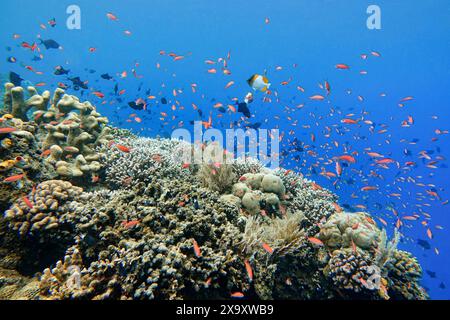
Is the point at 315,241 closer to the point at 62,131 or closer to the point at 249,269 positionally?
the point at 249,269

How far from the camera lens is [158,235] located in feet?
12.3

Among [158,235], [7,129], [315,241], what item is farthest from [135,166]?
[315,241]

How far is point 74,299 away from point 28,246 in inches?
71.5

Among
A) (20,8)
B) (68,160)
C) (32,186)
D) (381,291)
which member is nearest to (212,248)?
(381,291)

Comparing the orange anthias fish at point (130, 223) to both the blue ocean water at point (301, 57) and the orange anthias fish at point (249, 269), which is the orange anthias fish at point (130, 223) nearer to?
the orange anthias fish at point (249, 269)

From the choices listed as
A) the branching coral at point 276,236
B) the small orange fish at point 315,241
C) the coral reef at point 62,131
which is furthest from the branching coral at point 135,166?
the small orange fish at point 315,241

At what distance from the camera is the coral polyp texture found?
11.1 feet

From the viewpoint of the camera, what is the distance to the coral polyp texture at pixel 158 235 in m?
3.37

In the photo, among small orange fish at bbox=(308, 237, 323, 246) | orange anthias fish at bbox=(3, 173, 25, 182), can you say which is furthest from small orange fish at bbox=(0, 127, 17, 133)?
small orange fish at bbox=(308, 237, 323, 246)

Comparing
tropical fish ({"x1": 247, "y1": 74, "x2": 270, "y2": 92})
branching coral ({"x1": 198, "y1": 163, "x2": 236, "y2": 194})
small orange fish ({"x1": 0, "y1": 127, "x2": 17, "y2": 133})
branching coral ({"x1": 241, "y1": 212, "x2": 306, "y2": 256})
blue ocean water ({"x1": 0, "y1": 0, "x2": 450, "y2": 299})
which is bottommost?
branching coral ({"x1": 241, "y1": 212, "x2": 306, "y2": 256})

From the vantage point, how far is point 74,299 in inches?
119

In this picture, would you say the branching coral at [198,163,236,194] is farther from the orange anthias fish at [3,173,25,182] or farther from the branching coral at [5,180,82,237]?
the orange anthias fish at [3,173,25,182]

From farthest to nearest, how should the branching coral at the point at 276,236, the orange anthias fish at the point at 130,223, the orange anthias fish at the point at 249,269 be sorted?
the branching coral at the point at 276,236
the orange anthias fish at the point at 130,223
the orange anthias fish at the point at 249,269

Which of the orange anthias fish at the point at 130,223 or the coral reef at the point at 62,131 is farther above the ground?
the coral reef at the point at 62,131
